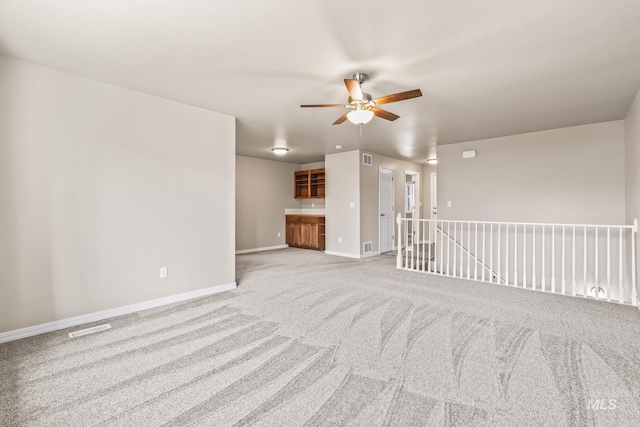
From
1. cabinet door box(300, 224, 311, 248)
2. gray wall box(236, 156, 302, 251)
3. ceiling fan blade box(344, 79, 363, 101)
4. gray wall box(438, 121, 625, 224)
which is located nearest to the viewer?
ceiling fan blade box(344, 79, 363, 101)

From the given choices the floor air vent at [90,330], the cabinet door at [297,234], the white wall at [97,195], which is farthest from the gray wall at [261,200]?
the floor air vent at [90,330]

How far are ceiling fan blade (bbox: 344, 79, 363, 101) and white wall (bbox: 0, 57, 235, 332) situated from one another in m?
2.17

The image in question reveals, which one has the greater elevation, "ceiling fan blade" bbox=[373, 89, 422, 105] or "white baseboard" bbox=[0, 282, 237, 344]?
"ceiling fan blade" bbox=[373, 89, 422, 105]

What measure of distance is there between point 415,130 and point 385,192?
2.71 meters

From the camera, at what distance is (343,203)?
22.4 feet

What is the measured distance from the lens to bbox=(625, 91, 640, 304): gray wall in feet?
11.1

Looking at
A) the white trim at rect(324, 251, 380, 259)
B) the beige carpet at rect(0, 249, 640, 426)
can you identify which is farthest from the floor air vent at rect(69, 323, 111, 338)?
the white trim at rect(324, 251, 380, 259)

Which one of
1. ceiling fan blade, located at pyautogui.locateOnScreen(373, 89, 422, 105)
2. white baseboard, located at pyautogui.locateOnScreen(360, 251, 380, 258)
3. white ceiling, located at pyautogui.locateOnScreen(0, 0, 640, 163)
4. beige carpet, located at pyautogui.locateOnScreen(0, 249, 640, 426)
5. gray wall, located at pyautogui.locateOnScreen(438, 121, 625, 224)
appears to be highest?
white ceiling, located at pyautogui.locateOnScreen(0, 0, 640, 163)

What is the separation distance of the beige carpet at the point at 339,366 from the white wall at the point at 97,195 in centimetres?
39

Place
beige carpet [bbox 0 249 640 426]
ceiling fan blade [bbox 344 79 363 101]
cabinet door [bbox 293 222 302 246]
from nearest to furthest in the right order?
beige carpet [bbox 0 249 640 426]
ceiling fan blade [bbox 344 79 363 101]
cabinet door [bbox 293 222 302 246]

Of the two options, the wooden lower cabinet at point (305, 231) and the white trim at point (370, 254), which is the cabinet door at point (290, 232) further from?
the white trim at point (370, 254)

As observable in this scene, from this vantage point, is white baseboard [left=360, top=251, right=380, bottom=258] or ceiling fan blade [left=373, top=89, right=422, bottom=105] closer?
ceiling fan blade [left=373, top=89, right=422, bottom=105]

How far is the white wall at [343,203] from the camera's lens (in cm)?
657

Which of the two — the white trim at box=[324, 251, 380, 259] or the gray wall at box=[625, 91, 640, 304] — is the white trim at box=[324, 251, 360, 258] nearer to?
the white trim at box=[324, 251, 380, 259]
